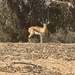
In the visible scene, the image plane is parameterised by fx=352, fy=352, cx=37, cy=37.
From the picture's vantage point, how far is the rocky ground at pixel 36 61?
9266mm

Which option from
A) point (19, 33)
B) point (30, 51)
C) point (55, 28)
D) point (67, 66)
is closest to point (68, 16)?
point (55, 28)

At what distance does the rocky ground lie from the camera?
9.27 m

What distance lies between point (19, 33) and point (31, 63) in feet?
48.1

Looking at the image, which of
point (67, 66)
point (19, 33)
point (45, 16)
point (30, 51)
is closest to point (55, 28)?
point (45, 16)

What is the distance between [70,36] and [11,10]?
20.4 feet

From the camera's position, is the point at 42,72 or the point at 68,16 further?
the point at 68,16

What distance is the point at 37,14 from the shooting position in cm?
2508

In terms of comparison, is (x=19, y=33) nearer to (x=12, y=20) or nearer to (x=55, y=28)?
(x=12, y=20)

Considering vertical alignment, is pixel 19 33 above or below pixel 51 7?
below

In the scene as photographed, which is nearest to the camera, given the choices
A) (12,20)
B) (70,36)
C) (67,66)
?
(67,66)

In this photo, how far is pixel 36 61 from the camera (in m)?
10.4

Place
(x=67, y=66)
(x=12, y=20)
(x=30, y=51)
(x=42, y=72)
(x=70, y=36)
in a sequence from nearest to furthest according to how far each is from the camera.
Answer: (x=42, y=72)
(x=67, y=66)
(x=30, y=51)
(x=12, y=20)
(x=70, y=36)

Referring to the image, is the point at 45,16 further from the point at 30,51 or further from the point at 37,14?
the point at 30,51

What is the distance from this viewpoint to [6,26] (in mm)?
24797
